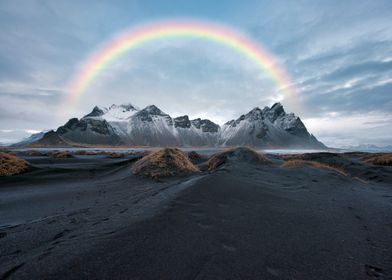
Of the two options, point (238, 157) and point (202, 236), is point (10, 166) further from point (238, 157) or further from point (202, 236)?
point (238, 157)

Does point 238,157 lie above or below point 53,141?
below

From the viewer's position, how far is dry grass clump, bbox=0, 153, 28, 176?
8.79 metres

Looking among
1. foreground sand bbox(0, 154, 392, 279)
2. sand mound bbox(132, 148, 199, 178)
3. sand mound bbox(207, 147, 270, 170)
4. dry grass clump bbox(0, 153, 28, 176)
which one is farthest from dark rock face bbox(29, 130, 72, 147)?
foreground sand bbox(0, 154, 392, 279)

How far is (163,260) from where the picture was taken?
2.20 m

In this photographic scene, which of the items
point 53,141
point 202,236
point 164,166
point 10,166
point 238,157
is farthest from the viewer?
point 53,141

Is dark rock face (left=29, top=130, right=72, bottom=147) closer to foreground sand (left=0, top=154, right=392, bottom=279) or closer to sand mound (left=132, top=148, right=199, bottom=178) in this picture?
sand mound (left=132, top=148, right=199, bottom=178)

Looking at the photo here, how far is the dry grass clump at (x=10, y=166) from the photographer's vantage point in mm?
8795

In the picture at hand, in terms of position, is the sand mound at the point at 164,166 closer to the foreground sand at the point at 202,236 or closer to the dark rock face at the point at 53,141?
the foreground sand at the point at 202,236

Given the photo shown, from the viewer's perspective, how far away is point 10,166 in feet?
30.3

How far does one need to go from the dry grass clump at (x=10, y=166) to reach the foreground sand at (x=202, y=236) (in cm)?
415

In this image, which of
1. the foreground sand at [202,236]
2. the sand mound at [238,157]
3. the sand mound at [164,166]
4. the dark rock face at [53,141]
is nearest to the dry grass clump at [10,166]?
the foreground sand at [202,236]

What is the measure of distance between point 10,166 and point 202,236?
10.9m

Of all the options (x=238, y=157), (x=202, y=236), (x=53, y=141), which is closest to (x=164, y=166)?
(x=238, y=157)

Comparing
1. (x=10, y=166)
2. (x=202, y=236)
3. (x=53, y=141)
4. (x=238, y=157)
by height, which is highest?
(x=53, y=141)
